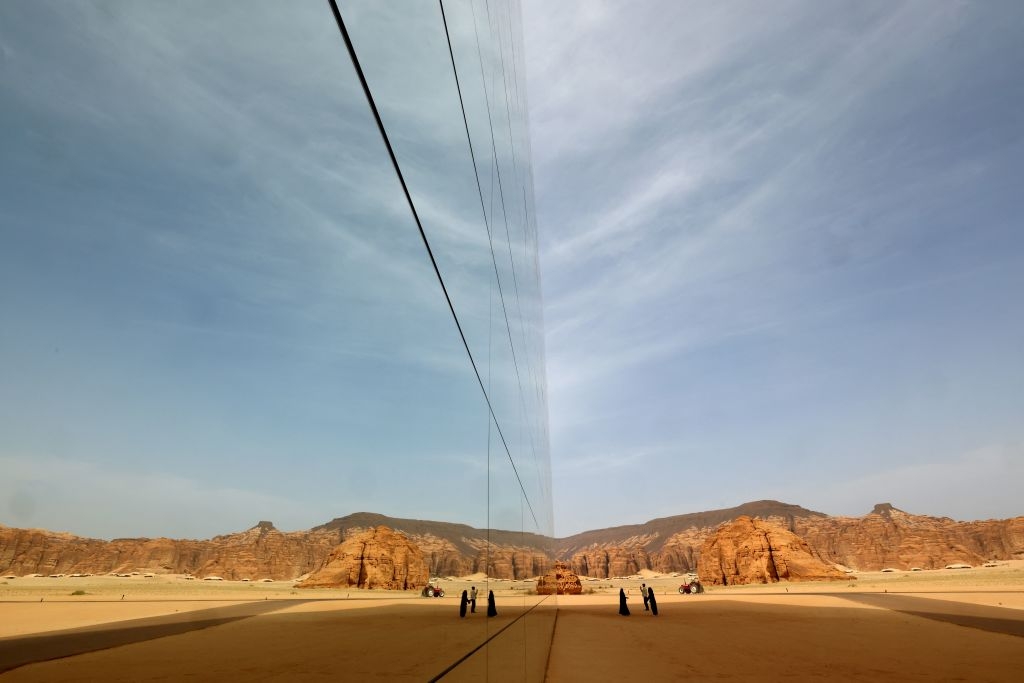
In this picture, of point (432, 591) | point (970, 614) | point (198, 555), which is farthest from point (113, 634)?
point (970, 614)

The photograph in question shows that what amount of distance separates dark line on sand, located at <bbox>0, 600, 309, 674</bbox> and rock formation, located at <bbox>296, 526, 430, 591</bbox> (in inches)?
8.8

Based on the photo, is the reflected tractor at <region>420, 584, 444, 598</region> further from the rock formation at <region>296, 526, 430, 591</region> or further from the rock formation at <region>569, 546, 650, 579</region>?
the rock formation at <region>569, 546, 650, 579</region>

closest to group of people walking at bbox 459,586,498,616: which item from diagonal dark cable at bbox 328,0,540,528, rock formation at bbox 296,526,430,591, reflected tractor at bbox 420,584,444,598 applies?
reflected tractor at bbox 420,584,444,598

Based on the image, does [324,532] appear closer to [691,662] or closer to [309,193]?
[309,193]

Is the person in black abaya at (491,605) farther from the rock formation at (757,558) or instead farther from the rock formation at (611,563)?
the rock formation at (611,563)

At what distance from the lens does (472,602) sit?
3773 millimetres

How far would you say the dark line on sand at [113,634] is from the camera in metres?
0.89

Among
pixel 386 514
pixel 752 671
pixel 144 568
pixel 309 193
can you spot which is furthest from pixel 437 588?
pixel 752 671

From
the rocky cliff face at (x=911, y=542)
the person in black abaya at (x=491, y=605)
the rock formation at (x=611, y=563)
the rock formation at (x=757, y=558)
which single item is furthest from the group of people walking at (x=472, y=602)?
the rock formation at (x=611, y=563)

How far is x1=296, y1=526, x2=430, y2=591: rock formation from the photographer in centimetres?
194

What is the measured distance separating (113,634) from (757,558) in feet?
273

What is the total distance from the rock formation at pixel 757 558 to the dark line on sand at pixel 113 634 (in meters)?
81.0

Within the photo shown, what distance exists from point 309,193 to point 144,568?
3.92ft

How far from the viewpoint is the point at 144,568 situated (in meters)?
1.51
